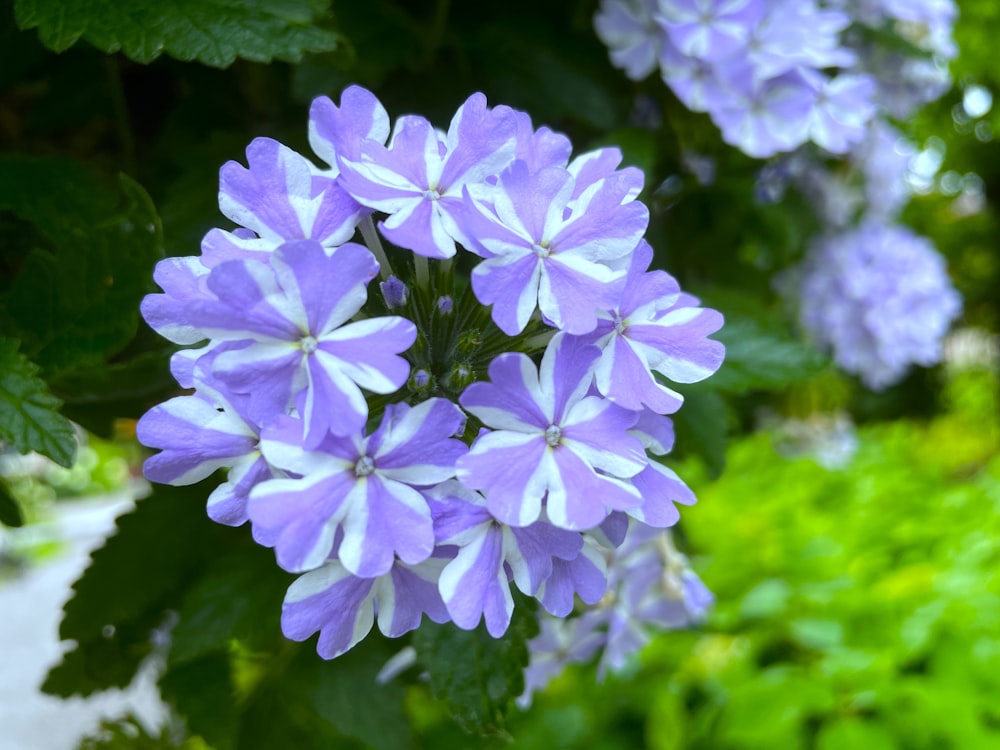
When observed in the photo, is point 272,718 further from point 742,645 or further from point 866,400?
point 866,400

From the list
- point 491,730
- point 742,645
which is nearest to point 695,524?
point 742,645

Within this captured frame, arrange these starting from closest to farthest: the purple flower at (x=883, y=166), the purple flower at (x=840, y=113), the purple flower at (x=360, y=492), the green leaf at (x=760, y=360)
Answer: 1. the purple flower at (x=360, y=492)
2. the green leaf at (x=760, y=360)
3. the purple flower at (x=840, y=113)
4. the purple flower at (x=883, y=166)

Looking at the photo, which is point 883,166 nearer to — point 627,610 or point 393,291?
point 627,610

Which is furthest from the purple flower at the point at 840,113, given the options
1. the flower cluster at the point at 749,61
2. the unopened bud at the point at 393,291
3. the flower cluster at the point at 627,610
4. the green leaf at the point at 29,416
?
the green leaf at the point at 29,416

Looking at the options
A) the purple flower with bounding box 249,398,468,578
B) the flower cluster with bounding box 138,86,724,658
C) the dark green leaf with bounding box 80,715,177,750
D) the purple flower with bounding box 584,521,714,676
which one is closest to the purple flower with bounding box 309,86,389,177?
the flower cluster with bounding box 138,86,724,658

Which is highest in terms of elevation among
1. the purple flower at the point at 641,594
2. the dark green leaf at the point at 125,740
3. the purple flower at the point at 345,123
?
the purple flower at the point at 345,123

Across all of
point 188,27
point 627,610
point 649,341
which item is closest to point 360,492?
point 649,341

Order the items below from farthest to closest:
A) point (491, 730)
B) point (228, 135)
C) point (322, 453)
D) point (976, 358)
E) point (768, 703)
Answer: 1. point (976, 358)
2. point (768, 703)
3. point (228, 135)
4. point (491, 730)
5. point (322, 453)

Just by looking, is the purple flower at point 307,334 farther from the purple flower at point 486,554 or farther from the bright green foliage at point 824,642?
the bright green foliage at point 824,642
